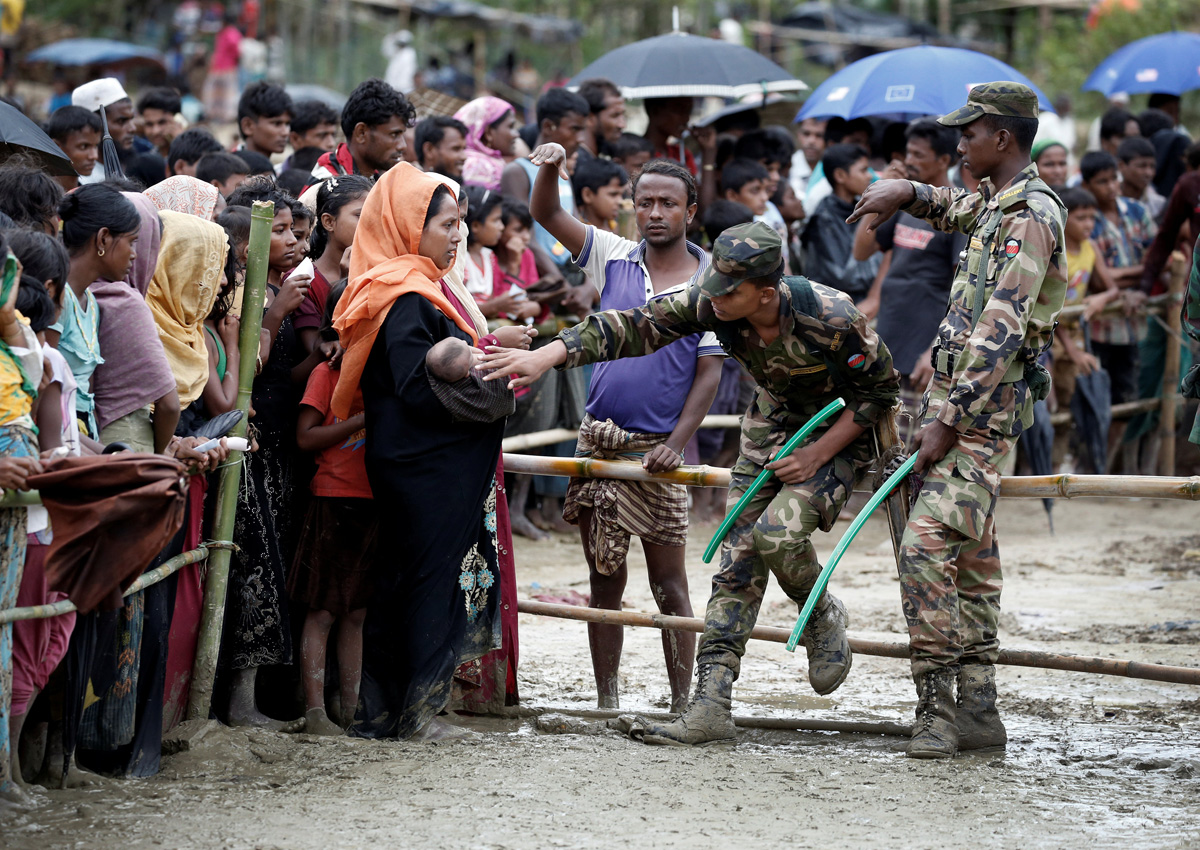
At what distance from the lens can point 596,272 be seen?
17.1ft

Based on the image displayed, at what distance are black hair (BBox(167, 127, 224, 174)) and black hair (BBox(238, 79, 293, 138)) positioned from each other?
0.65 m

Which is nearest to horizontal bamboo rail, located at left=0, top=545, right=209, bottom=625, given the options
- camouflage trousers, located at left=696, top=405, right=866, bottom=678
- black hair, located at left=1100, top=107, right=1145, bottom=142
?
camouflage trousers, located at left=696, top=405, right=866, bottom=678

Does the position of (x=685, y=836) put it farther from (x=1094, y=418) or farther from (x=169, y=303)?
(x=1094, y=418)

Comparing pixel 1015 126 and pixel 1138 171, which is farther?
pixel 1138 171

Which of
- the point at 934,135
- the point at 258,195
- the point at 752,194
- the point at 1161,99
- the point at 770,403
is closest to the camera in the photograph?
the point at 770,403

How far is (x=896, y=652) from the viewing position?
4711 millimetres

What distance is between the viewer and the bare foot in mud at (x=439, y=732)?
4449mm

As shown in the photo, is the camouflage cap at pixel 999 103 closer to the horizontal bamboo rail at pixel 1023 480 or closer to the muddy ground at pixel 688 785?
→ the horizontal bamboo rail at pixel 1023 480

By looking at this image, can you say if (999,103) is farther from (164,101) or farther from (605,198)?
(164,101)

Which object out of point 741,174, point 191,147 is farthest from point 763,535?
point 741,174

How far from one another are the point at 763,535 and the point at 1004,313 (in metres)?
1.02

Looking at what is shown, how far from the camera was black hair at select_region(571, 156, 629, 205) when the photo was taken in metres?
7.57

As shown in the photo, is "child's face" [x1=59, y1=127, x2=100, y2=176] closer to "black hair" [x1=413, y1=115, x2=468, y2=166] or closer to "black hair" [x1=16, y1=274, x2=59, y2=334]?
"black hair" [x1=413, y1=115, x2=468, y2=166]

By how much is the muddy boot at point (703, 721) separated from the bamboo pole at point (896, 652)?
0.67 feet
